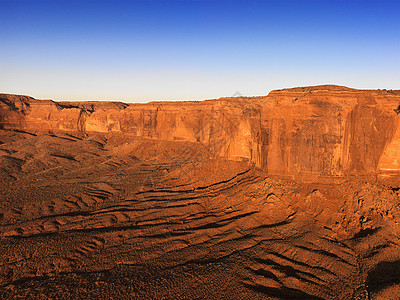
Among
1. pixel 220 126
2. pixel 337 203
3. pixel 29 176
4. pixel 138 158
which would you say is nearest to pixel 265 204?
pixel 337 203

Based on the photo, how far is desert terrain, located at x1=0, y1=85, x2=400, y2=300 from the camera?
27.0 feet

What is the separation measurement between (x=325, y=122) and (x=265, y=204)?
18.2 feet

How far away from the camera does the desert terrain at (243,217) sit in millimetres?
8234

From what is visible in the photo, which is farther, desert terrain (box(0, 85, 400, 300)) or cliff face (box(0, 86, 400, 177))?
cliff face (box(0, 86, 400, 177))

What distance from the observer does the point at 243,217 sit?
1284 cm

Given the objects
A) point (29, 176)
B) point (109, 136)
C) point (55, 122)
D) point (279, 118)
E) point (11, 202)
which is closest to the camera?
point (279, 118)

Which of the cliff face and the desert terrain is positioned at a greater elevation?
the cliff face

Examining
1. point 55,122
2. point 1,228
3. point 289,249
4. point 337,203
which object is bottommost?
point 1,228

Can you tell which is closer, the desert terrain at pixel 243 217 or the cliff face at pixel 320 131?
the desert terrain at pixel 243 217

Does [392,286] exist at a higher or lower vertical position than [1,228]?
higher

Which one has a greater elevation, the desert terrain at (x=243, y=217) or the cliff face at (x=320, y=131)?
the cliff face at (x=320, y=131)

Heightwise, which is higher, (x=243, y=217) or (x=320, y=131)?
(x=320, y=131)

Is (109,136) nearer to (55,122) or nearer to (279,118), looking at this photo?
(55,122)

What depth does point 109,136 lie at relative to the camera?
135ft
